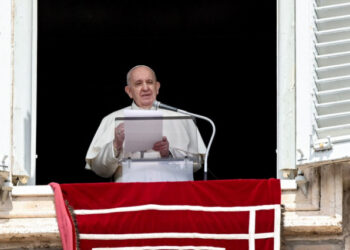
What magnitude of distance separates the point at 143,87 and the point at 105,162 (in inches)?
25.7

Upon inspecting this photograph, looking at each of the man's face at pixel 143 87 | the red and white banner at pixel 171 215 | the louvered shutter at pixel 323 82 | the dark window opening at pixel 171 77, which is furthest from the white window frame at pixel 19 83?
the dark window opening at pixel 171 77

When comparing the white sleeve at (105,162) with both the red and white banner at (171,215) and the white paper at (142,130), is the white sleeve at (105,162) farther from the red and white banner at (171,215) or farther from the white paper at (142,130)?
the red and white banner at (171,215)

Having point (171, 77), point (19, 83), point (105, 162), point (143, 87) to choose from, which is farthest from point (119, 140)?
point (171, 77)

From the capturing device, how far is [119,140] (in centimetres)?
965

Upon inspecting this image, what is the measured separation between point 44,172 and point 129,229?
12.4 ft

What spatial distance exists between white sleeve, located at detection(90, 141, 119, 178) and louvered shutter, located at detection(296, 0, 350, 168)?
1.27 metres

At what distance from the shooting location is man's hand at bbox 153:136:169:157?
9359mm

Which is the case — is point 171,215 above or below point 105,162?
below

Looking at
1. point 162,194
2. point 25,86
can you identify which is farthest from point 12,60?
point 162,194

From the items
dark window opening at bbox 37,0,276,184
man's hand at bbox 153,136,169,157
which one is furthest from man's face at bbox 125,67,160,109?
dark window opening at bbox 37,0,276,184

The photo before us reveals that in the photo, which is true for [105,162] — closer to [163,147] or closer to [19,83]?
[163,147]

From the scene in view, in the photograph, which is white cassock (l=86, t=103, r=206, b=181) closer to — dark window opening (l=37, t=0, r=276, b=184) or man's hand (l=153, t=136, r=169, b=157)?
man's hand (l=153, t=136, r=169, b=157)

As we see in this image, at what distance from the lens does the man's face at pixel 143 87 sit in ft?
34.0

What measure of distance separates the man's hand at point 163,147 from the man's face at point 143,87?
0.89 m
